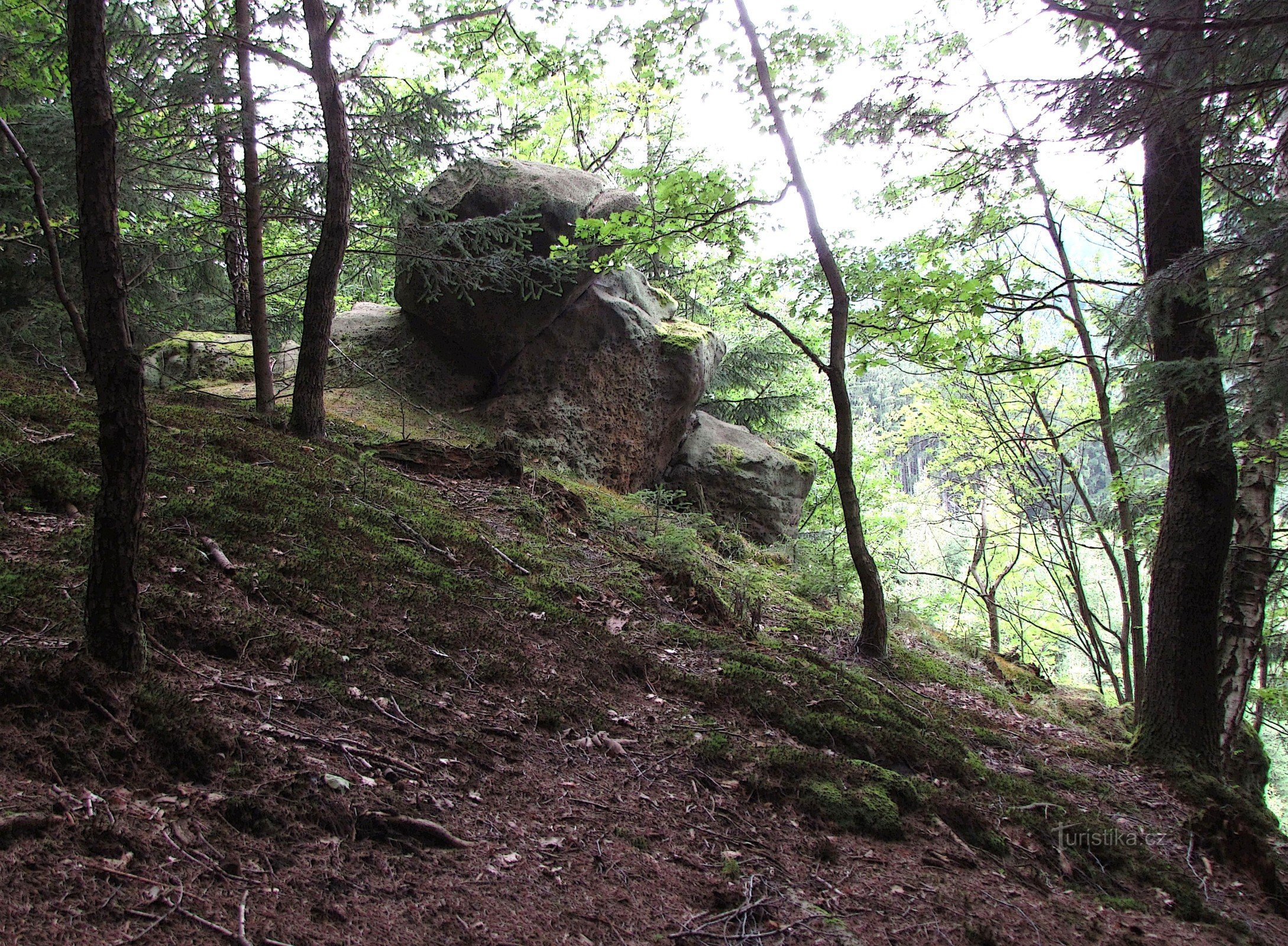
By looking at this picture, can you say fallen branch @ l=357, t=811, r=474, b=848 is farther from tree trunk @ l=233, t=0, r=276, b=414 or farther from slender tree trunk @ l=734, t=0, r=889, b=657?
tree trunk @ l=233, t=0, r=276, b=414

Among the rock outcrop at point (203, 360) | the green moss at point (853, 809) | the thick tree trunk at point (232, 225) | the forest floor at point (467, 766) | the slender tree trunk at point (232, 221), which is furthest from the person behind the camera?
the rock outcrop at point (203, 360)

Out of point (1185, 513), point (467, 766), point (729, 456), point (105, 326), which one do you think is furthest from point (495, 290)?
point (1185, 513)

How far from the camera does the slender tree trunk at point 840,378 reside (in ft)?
23.1

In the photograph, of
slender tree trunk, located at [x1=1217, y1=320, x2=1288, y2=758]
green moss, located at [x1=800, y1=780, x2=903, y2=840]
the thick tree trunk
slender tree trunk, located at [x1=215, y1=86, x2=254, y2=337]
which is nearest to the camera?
green moss, located at [x1=800, y1=780, x2=903, y2=840]

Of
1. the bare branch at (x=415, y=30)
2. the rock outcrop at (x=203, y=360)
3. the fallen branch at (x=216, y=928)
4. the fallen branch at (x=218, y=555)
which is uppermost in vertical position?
the bare branch at (x=415, y=30)

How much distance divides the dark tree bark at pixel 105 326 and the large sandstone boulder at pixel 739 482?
11009 millimetres

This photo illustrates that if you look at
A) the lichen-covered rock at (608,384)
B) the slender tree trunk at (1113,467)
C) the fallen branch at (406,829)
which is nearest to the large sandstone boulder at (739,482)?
the lichen-covered rock at (608,384)

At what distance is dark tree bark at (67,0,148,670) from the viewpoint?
2307mm

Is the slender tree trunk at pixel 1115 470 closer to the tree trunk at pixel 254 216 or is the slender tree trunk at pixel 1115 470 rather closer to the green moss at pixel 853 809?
the green moss at pixel 853 809

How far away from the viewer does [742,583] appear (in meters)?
8.19

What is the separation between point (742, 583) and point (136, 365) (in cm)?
677

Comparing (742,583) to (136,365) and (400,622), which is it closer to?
(400,622)

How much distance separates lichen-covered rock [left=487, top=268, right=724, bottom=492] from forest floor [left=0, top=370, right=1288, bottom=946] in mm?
5128

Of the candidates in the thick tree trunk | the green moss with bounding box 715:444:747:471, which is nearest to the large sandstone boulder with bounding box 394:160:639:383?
the thick tree trunk
